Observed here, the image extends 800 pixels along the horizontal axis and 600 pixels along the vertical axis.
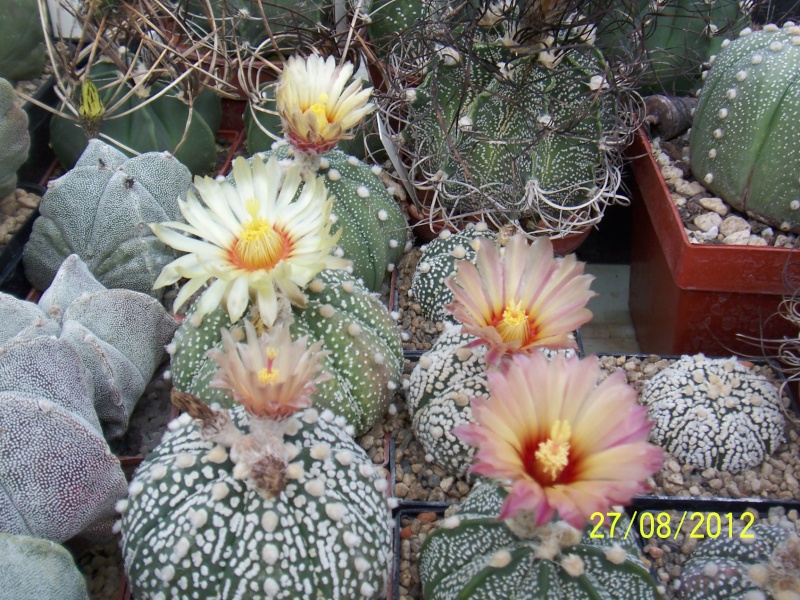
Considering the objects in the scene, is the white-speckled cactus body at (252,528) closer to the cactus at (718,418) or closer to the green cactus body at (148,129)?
the cactus at (718,418)

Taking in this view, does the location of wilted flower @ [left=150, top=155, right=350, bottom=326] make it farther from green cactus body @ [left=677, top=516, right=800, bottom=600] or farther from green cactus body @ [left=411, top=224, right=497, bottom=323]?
green cactus body @ [left=677, top=516, right=800, bottom=600]

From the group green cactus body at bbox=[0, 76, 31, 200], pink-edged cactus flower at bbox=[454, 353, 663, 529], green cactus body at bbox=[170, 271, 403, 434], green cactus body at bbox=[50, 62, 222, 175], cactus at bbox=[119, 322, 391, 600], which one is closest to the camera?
pink-edged cactus flower at bbox=[454, 353, 663, 529]

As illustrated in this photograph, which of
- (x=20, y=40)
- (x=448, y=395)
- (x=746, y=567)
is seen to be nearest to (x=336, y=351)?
(x=448, y=395)

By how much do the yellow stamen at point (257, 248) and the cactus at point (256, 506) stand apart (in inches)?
3.9

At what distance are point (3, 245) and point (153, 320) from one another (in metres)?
0.39

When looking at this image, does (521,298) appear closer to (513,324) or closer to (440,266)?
(513,324)

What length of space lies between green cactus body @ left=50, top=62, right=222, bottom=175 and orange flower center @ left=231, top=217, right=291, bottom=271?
27.4 inches

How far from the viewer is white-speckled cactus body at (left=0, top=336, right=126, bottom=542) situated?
2.60ft

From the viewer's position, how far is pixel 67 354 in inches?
35.5

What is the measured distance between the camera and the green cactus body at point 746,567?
732 millimetres

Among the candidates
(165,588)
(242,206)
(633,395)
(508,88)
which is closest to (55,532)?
(165,588)

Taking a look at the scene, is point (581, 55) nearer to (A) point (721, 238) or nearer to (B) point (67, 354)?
(A) point (721, 238)

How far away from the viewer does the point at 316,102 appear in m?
0.98

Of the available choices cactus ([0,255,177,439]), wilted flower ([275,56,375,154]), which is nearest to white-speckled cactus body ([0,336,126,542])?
cactus ([0,255,177,439])
